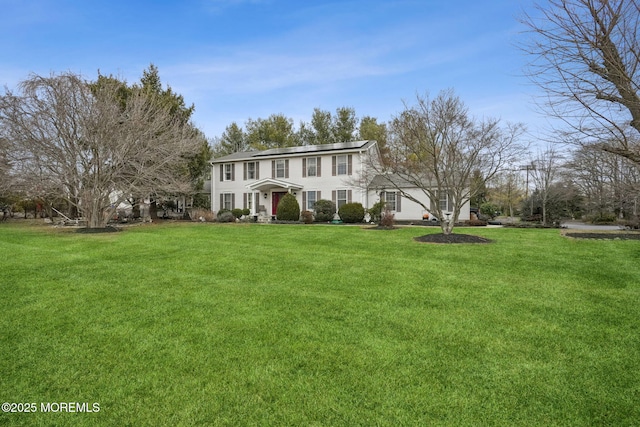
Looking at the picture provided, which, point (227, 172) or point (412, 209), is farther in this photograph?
point (227, 172)

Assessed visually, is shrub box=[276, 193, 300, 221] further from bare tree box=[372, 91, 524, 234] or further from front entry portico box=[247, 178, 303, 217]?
bare tree box=[372, 91, 524, 234]

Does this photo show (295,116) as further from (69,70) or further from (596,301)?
(596,301)

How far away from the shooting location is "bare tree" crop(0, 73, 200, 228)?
570 inches

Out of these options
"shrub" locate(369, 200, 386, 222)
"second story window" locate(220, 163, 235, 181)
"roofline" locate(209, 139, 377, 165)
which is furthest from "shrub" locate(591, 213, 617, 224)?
"second story window" locate(220, 163, 235, 181)

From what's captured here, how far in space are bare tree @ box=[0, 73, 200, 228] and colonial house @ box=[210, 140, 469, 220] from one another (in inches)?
375

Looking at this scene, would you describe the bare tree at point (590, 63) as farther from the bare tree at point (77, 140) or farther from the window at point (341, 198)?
the window at point (341, 198)

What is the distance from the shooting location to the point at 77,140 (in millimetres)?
15094

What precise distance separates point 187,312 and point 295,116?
131ft

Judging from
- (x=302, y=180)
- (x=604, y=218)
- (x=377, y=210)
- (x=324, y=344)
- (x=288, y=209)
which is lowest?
(x=324, y=344)

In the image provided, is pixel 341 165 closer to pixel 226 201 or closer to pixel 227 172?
pixel 227 172

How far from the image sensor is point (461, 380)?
282 cm

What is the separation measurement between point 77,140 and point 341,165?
48.8 feet

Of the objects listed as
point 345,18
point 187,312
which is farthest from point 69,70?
point 187,312

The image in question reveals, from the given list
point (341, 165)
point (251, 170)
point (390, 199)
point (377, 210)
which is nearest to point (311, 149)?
point (341, 165)
